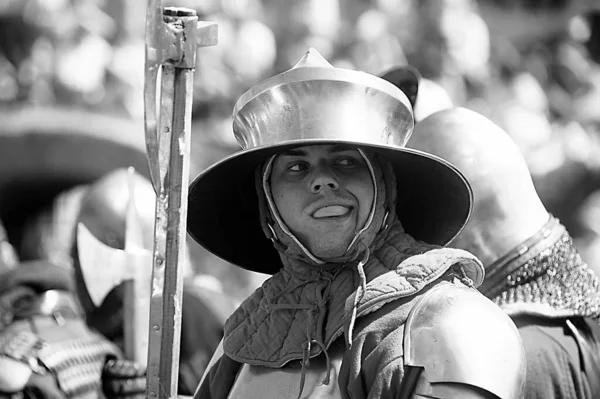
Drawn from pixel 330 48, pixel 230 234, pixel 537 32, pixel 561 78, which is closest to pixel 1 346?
pixel 230 234

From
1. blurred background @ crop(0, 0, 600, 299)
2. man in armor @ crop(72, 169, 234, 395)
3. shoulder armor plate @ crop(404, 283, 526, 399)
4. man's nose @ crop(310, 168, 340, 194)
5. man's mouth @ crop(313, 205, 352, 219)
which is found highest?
man's nose @ crop(310, 168, 340, 194)

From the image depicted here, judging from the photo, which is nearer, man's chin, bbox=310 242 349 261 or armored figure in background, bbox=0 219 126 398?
man's chin, bbox=310 242 349 261

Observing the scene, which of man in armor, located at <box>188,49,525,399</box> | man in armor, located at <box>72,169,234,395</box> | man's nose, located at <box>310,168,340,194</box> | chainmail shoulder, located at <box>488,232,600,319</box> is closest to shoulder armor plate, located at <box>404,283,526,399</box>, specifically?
man in armor, located at <box>188,49,525,399</box>

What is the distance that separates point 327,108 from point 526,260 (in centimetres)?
117

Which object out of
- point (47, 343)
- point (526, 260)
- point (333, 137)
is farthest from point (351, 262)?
point (47, 343)

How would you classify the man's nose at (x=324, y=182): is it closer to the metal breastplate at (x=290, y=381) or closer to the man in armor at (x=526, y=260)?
the metal breastplate at (x=290, y=381)

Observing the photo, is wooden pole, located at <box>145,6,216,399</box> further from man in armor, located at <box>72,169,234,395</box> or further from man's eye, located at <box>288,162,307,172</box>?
man in armor, located at <box>72,169,234,395</box>

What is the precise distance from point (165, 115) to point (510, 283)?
1363 millimetres

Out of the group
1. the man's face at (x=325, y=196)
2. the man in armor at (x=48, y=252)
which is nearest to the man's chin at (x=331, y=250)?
the man's face at (x=325, y=196)

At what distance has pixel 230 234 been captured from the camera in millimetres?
3619

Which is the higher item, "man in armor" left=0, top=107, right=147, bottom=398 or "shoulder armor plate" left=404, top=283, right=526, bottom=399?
"shoulder armor plate" left=404, top=283, right=526, bottom=399

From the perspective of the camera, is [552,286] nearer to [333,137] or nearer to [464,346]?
[333,137]

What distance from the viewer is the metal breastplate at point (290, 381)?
10.1ft

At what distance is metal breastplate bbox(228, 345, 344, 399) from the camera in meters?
3.07
